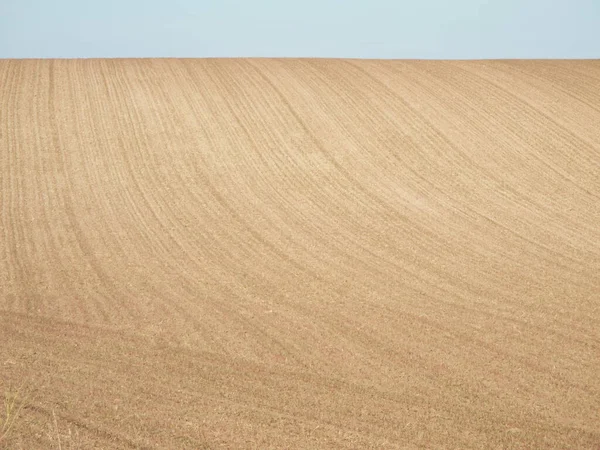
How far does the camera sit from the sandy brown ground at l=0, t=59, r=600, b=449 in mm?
6422

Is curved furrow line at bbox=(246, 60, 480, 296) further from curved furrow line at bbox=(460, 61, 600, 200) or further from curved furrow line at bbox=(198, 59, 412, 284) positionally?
curved furrow line at bbox=(460, 61, 600, 200)

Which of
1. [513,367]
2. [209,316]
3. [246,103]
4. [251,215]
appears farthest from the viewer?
[246,103]

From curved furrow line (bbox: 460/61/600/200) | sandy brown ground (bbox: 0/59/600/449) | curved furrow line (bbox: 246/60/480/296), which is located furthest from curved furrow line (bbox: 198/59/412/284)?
curved furrow line (bbox: 460/61/600/200)

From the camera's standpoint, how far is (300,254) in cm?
1075

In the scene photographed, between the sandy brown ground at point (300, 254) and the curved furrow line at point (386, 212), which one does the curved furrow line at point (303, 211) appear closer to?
the sandy brown ground at point (300, 254)

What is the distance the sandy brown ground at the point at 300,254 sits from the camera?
6422 millimetres

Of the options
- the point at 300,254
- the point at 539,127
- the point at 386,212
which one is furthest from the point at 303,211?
the point at 539,127

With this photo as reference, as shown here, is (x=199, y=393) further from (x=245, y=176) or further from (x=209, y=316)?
(x=245, y=176)

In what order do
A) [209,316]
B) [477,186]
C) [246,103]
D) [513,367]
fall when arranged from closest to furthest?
1. [513,367]
2. [209,316]
3. [477,186]
4. [246,103]

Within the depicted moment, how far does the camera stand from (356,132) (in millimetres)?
16062

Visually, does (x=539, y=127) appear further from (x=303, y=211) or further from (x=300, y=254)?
(x=300, y=254)

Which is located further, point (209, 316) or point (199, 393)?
point (209, 316)

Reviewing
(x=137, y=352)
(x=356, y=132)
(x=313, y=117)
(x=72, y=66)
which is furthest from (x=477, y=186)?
(x=72, y=66)

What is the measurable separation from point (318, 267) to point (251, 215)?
8.08 ft
